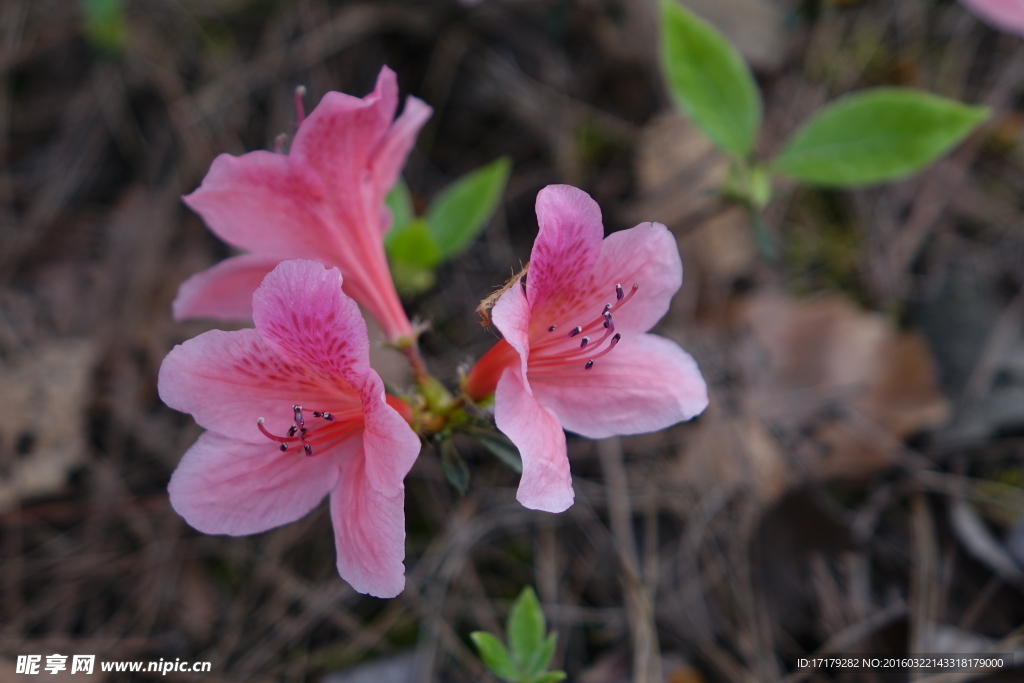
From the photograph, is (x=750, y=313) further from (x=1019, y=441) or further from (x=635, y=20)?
(x=635, y=20)

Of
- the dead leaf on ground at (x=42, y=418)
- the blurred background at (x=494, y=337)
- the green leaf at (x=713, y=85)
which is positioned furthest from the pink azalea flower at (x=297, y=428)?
the green leaf at (x=713, y=85)

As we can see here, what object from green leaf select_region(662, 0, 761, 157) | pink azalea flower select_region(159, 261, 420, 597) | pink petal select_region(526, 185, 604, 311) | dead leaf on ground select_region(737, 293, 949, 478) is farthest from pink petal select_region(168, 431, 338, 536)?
dead leaf on ground select_region(737, 293, 949, 478)

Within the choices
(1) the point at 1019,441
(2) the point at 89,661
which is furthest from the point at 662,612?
(2) the point at 89,661

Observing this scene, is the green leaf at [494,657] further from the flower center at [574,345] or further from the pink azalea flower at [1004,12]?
the pink azalea flower at [1004,12]

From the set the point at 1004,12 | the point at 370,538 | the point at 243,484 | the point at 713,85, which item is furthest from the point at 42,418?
the point at 1004,12

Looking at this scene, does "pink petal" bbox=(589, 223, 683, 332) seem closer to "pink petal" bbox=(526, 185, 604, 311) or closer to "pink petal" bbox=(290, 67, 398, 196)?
"pink petal" bbox=(526, 185, 604, 311)

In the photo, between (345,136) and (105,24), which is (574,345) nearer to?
(345,136)

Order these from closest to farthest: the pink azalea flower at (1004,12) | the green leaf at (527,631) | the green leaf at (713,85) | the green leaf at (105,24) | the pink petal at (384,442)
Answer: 1. the pink petal at (384,442)
2. the green leaf at (527,631)
3. the pink azalea flower at (1004,12)
4. the green leaf at (713,85)
5. the green leaf at (105,24)
